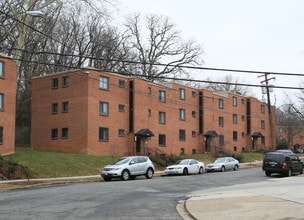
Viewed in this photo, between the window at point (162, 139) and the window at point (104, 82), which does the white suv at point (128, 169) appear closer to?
the window at point (104, 82)

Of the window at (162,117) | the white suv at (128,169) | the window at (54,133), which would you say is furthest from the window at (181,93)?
the white suv at (128,169)

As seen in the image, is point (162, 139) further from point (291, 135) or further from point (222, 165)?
point (291, 135)

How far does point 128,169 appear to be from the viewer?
1239 inches

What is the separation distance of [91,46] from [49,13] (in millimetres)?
12978

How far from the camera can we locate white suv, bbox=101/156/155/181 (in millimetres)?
30828

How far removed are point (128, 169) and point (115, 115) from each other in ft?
61.1

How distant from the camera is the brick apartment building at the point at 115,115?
46.7 m

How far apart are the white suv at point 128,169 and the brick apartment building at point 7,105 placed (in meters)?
10.9

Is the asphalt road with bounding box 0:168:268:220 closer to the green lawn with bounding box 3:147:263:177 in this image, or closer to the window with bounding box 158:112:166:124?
the green lawn with bounding box 3:147:263:177

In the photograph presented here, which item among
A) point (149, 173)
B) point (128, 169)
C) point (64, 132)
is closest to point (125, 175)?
point (128, 169)

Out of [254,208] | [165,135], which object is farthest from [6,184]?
[165,135]

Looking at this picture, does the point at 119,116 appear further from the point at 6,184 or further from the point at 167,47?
the point at 167,47

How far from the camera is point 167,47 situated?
81.2m

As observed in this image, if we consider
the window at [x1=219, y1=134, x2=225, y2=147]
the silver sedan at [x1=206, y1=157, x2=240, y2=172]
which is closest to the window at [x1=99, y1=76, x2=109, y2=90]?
the silver sedan at [x1=206, y1=157, x2=240, y2=172]
